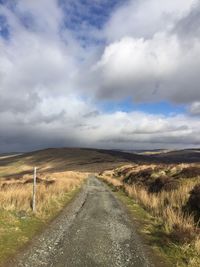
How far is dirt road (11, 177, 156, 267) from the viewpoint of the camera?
860 centimetres

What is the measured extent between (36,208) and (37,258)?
7965 mm

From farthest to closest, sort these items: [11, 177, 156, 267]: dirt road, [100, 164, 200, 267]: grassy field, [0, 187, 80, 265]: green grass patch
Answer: [0, 187, 80, 265]: green grass patch, [100, 164, 200, 267]: grassy field, [11, 177, 156, 267]: dirt road

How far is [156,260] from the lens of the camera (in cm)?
903

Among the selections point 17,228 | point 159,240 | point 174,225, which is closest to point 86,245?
point 159,240

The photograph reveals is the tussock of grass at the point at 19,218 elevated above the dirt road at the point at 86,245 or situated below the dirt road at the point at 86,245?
above

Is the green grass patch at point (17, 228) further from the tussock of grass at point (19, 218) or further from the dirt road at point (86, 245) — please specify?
the dirt road at point (86, 245)

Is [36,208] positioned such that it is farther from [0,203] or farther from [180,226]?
[180,226]

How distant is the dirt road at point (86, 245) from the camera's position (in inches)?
339

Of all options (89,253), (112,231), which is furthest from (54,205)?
(89,253)

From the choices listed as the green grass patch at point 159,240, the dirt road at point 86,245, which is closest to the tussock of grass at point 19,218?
the dirt road at point 86,245

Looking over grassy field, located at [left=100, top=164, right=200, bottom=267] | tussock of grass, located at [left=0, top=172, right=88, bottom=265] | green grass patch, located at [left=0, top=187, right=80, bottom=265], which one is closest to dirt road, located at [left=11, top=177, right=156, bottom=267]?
green grass patch, located at [left=0, top=187, right=80, bottom=265]

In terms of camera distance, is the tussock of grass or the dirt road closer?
→ the dirt road

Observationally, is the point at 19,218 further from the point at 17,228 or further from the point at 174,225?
the point at 174,225

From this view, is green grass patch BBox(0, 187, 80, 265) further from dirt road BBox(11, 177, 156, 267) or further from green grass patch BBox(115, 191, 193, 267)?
green grass patch BBox(115, 191, 193, 267)
